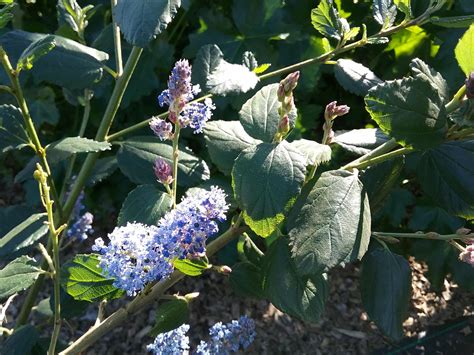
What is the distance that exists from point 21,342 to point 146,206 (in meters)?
0.42

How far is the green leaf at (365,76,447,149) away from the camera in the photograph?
0.98 metres

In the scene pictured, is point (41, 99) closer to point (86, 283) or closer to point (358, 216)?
point (86, 283)

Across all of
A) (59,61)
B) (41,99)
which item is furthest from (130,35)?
(41,99)

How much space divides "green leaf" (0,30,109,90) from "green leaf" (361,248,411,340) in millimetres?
706

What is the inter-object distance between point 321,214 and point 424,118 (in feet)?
0.73

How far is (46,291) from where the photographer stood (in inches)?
93.3

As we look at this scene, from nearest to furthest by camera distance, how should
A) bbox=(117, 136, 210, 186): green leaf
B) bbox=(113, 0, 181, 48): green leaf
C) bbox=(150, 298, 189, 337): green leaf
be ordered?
bbox=(113, 0, 181, 48): green leaf, bbox=(150, 298, 189, 337): green leaf, bbox=(117, 136, 210, 186): green leaf

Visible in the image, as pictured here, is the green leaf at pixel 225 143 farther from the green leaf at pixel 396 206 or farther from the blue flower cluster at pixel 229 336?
the green leaf at pixel 396 206

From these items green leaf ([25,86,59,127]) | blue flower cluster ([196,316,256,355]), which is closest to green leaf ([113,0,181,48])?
blue flower cluster ([196,316,256,355])

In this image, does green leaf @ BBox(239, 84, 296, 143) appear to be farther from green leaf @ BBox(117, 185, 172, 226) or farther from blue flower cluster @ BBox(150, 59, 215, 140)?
green leaf @ BBox(117, 185, 172, 226)

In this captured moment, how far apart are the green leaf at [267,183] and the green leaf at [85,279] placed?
0.31 meters

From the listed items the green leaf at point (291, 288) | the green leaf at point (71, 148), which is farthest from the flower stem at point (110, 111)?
the green leaf at point (291, 288)

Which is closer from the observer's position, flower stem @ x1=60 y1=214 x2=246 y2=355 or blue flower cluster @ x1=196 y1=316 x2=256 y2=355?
flower stem @ x1=60 y1=214 x2=246 y2=355

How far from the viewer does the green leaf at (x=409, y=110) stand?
975 mm
